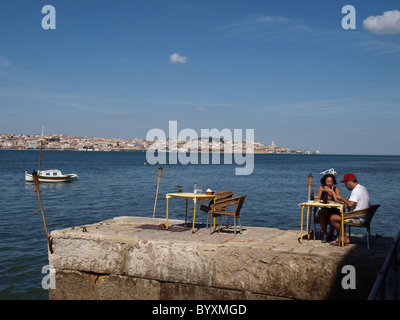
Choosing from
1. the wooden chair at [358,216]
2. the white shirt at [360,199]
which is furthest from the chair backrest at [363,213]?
the white shirt at [360,199]

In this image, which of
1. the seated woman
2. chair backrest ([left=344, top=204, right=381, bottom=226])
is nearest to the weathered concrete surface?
the seated woman

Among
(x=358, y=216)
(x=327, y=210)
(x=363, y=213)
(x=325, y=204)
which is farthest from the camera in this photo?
(x=327, y=210)

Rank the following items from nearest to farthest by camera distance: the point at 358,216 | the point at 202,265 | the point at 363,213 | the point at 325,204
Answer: the point at 202,265 → the point at 363,213 → the point at 358,216 → the point at 325,204

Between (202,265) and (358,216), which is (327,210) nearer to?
(358,216)

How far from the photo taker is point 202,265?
7609mm

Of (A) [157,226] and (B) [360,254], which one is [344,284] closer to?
(B) [360,254]

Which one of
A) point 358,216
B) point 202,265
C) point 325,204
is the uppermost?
point 325,204

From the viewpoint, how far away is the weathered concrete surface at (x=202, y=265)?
22.5ft

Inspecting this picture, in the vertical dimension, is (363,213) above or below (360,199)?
below

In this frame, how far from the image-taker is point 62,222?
20641 millimetres

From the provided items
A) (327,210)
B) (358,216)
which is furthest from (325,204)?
(358,216)

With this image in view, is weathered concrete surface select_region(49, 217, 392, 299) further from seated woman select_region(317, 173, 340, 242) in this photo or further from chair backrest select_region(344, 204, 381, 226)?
chair backrest select_region(344, 204, 381, 226)
